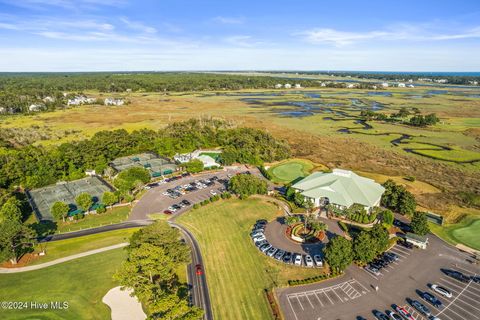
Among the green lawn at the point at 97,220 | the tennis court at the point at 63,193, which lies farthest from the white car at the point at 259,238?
the tennis court at the point at 63,193

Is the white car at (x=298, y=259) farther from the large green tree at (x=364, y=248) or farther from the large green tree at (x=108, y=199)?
the large green tree at (x=108, y=199)

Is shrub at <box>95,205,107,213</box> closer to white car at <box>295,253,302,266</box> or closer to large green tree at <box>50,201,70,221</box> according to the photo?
large green tree at <box>50,201,70,221</box>

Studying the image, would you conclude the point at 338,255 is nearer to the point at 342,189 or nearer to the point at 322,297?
the point at 322,297

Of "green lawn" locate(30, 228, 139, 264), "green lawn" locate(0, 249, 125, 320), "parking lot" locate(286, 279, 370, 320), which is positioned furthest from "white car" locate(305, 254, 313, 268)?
"green lawn" locate(30, 228, 139, 264)

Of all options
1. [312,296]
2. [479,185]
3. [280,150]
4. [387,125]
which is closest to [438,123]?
[387,125]

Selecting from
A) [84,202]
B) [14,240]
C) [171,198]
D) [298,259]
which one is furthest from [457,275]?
[14,240]

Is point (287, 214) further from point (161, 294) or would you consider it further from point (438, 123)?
point (438, 123)
